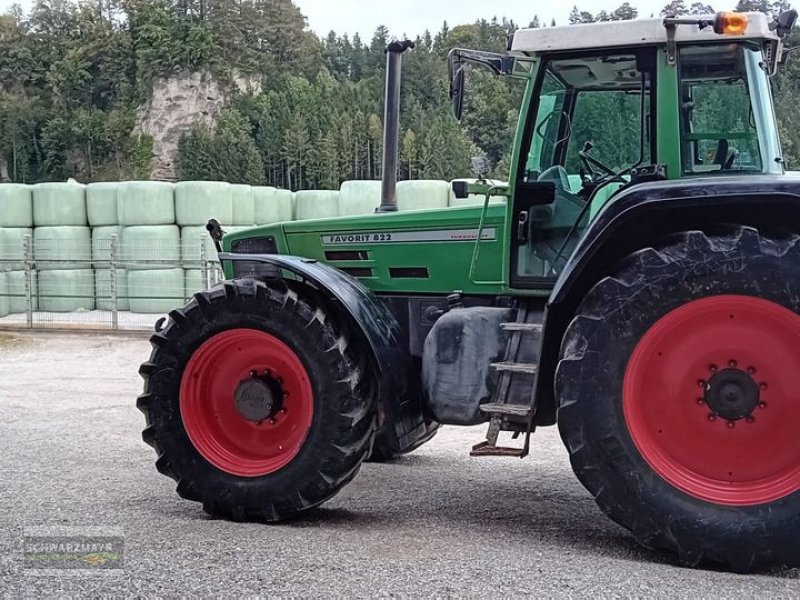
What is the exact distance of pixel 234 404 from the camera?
17.8 feet

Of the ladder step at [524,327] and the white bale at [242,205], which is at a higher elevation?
the white bale at [242,205]

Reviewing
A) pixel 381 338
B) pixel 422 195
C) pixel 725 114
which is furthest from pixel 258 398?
pixel 422 195

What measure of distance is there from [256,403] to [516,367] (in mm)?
1492

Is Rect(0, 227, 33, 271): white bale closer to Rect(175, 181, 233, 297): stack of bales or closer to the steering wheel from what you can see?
Rect(175, 181, 233, 297): stack of bales

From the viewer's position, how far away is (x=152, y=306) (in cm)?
1891

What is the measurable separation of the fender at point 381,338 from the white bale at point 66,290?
1459 cm

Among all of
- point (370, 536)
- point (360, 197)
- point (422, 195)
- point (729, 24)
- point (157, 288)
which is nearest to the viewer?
point (729, 24)

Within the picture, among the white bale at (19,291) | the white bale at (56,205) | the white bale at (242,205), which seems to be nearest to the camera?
the white bale at (19,291)

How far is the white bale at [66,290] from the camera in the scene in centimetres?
1905

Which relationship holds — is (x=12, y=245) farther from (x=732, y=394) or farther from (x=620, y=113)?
(x=732, y=394)

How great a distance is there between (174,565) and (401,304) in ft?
7.48

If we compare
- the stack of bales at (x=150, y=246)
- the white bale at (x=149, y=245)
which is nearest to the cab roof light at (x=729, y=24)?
the stack of bales at (x=150, y=246)

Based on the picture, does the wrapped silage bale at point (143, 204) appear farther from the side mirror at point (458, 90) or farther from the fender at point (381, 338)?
the side mirror at point (458, 90)

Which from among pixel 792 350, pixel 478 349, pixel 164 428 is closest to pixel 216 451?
pixel 164 428
